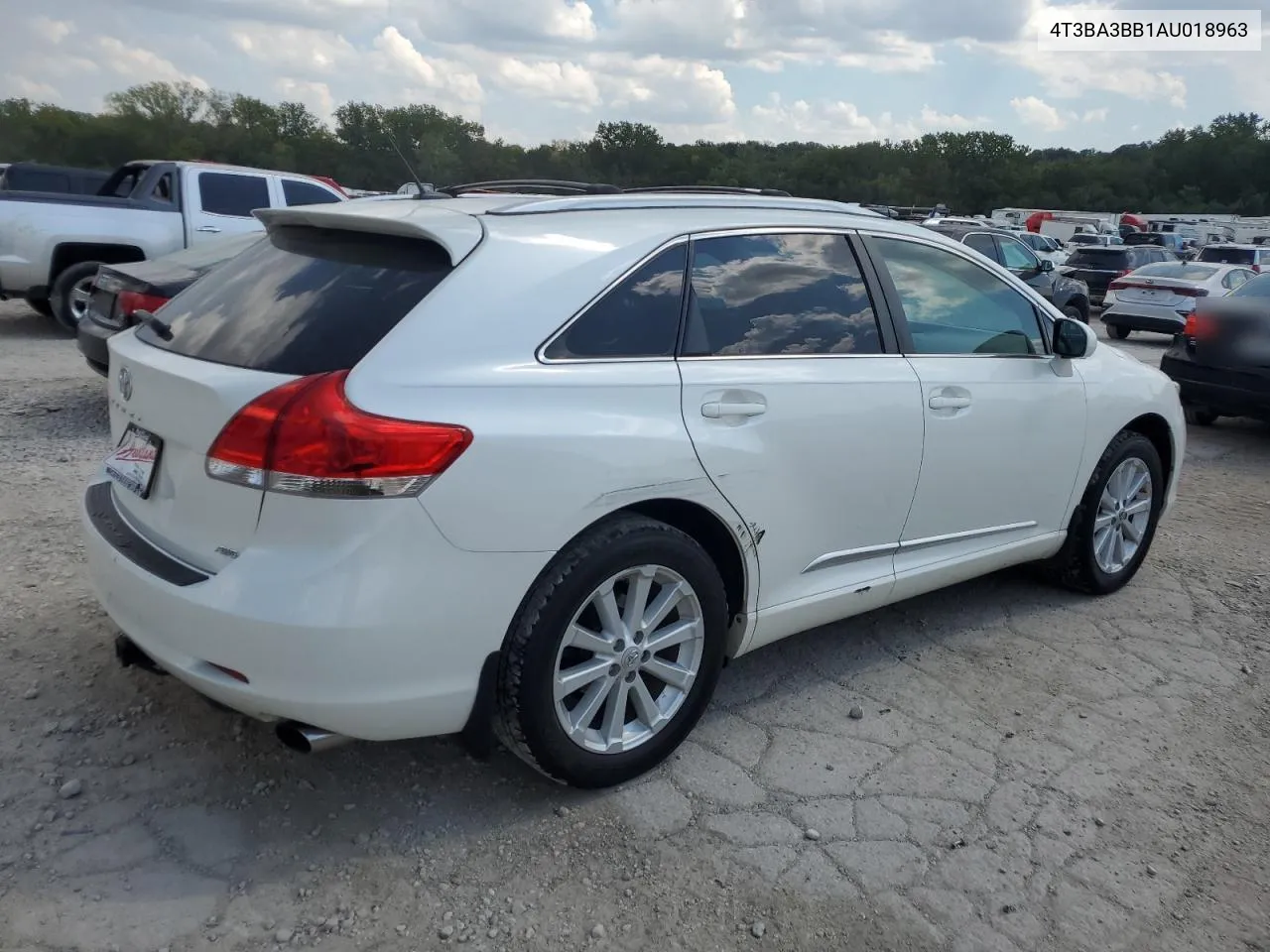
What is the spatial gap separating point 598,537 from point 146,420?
51.3 inches

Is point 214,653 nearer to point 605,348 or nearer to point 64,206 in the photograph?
point 605,348

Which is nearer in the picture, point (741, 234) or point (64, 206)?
point (741, 234)

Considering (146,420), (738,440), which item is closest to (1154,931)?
(738,440)

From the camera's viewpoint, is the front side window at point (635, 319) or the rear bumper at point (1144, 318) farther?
the rear bumper at point (1144, 318)

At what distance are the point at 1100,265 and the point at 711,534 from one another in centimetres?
2170

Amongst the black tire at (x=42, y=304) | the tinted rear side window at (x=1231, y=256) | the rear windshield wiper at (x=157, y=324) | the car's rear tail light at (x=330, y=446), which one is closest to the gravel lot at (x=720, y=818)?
the car's rear tail light at (x=330, y=446)

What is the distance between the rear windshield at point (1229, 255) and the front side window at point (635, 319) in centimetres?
2436

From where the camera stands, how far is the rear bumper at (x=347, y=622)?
2547mm

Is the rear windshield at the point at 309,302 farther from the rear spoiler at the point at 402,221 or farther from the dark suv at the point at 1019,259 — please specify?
the dark suv at the point at 1019,259

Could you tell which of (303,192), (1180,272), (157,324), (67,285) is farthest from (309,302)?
(1180,272)

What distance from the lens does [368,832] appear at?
2926 mm

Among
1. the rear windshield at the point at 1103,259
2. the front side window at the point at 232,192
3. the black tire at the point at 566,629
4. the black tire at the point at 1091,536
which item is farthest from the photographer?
the rear windshield at the point at 1103,259

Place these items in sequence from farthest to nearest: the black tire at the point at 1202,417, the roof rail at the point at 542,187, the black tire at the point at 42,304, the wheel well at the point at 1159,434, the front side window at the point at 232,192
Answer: the front side window at the point at 232,192 < the black tire at the point at 42,304 < the black tire at the point at 1202,417 < the wheel well at the point at 1159,434 < the roof rail at the point at 542,187

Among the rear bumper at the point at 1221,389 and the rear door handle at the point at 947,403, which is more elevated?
the rear door handle at the point at 947,403
